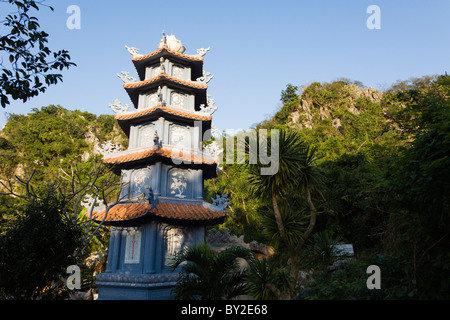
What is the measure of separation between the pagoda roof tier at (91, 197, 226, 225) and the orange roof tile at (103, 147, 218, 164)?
1742mm

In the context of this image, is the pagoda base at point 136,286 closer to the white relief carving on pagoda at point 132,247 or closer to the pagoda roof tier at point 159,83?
the white relief carving on pagoda at point 132,247

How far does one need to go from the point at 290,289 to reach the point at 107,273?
24.8 ft

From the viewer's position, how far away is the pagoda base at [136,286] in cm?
987

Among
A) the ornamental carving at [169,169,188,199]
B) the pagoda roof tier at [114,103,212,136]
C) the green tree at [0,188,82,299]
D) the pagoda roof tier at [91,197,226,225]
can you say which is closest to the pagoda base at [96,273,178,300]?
the pagoda roof tier at [91,197,226,225]

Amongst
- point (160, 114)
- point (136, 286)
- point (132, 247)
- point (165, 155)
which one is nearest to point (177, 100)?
point (160, 114)

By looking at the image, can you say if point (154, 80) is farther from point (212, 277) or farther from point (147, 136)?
point (212, 277)

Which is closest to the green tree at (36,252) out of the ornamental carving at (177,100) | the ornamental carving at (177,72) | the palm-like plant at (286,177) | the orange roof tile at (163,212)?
the orange roof tile at (163,212)

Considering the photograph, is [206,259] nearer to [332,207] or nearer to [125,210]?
[125,210]

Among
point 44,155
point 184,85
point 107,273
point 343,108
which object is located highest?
point 343,108

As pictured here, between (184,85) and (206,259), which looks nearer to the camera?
(206,259)

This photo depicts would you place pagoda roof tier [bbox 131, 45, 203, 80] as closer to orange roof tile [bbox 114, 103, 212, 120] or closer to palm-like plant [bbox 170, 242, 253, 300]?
orange roof tile [bbox 114, 103, 212, 120]

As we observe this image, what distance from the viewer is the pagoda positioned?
1052 cm

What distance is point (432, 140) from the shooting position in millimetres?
5246
